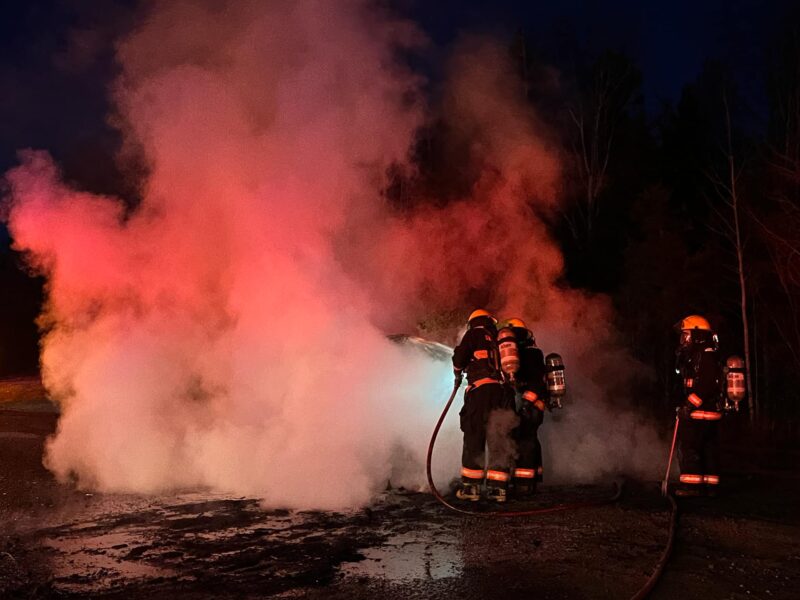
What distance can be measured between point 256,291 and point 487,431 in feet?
11.1

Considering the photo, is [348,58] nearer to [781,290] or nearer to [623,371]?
[623,371]

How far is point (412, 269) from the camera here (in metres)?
10.5

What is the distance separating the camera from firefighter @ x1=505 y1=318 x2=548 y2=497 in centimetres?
749

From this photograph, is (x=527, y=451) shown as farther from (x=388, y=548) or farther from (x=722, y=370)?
(x=388, y=548)

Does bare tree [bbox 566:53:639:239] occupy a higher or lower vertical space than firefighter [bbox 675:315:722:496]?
higher

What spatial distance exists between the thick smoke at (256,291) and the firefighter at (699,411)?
1.45 metres

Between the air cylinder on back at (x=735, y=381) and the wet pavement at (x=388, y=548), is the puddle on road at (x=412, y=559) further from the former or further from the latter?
the air cylinder on back at (x=735, y=381)

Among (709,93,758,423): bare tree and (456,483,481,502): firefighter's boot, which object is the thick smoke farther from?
(709,93,758,423): bare tree

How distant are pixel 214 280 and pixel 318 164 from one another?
6.94 ft

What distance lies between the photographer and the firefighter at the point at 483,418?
7.13m

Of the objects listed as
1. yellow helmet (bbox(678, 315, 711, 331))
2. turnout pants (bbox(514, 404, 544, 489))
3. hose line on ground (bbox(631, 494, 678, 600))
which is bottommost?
hose line on ground (bbox(631, 494, 678, 600))

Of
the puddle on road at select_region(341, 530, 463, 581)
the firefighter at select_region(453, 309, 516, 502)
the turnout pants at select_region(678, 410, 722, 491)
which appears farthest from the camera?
the turnout pants at select_region(678, 410, 722, 491)

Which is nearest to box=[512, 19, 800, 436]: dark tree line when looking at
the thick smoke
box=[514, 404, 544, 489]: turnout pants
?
the thick smoke

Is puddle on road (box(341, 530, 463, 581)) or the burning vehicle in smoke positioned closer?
puddle on road (box(341, 530, 463, 581))
